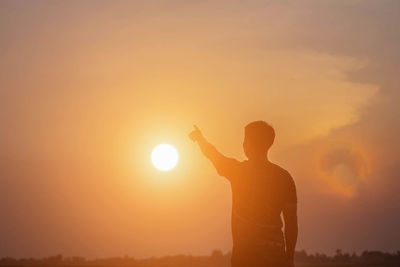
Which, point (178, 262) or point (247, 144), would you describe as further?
point (178, 262)

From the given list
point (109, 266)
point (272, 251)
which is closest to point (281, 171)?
point (272, 251)

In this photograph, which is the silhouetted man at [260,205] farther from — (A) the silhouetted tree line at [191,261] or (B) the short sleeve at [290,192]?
(A) the silhouetted tree line at [191,261]

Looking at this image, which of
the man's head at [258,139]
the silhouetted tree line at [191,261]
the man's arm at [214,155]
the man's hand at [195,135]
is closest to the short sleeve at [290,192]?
the man's head at [258,139]

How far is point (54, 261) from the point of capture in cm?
3506

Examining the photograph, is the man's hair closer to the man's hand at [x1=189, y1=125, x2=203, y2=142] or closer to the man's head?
the man's head

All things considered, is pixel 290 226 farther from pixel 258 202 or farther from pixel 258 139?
pixel 258 139

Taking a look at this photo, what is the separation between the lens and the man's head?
7590 millimetres

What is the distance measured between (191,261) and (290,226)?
28.0 metres

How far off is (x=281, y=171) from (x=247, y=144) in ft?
1.59

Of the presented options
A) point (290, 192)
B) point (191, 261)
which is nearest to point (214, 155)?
point (290, 192)

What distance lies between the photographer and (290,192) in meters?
7.58

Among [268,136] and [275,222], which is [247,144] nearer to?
[268,136]

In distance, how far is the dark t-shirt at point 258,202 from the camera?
7.49 m

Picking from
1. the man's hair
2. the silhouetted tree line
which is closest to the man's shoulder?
the man's hair
